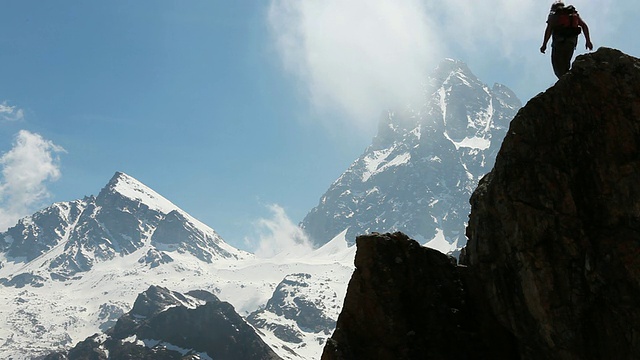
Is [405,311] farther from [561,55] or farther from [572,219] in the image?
[561,55]

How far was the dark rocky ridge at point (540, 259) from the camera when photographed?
1784 cm

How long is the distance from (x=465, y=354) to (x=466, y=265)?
362 centimetres

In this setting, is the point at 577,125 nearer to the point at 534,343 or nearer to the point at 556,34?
the point at 556,34

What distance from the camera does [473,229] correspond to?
22.3 m

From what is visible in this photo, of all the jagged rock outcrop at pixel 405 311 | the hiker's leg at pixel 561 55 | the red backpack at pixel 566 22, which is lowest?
the jagged rock outcrop at pixel 405 311

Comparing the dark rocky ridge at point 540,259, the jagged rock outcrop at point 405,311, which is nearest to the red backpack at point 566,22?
Result: the dark rocky ridge at point 540,259

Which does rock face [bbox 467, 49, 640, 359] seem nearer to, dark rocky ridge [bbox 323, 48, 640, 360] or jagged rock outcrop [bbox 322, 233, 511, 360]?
dark rocky ridge [bbox 323, 48, 640, 360]

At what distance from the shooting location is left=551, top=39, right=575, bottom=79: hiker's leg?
22.7 m

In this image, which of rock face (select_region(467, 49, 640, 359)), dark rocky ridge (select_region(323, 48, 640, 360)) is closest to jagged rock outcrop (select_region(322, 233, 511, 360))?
dark rocky ridge (select_region(323, 48, 640, 360))

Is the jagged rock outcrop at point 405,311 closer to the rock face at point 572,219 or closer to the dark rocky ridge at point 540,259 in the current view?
the dark rocky ridge at point 540,259

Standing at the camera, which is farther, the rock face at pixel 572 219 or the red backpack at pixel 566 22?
the red backpack at pixel 566 22

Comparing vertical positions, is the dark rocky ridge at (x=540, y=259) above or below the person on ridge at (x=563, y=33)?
below

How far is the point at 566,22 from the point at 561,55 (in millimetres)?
1070

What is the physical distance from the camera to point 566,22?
22250 mm
